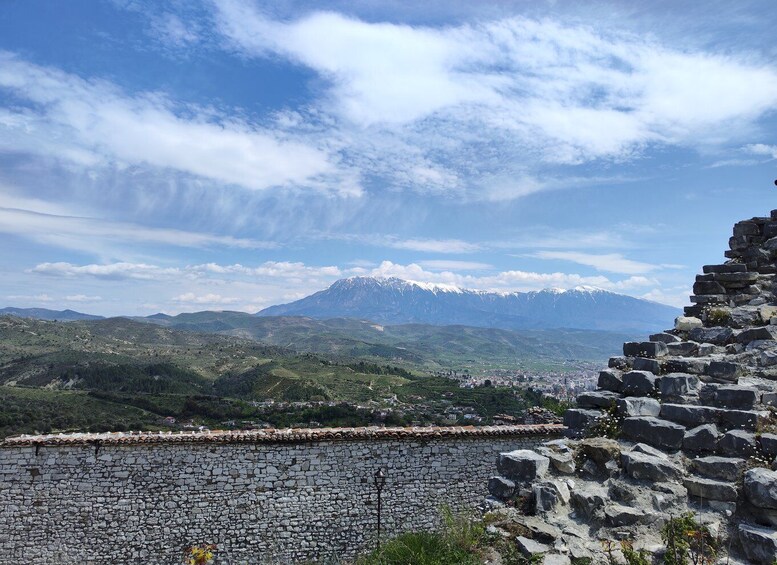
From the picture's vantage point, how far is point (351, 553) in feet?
40.2

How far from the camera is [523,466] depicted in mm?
6379

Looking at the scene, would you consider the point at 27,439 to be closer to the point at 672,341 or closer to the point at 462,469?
the point at 462,469

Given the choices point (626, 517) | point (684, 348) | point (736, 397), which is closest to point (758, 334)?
point (684, 348)

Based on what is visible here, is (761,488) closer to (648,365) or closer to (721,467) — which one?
(721,467)

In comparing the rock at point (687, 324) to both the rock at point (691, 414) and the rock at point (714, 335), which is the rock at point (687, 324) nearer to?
the rock at point (714, 335)

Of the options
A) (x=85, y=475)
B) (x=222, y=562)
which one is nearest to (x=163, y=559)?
(x=222, y=562)

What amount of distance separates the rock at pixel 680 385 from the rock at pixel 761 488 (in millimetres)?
1795

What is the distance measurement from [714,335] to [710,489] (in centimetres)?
355

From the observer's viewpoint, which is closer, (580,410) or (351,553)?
(580,410)

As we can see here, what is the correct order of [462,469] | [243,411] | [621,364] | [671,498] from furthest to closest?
[243,411], [462,469], [621,364], [671,498]

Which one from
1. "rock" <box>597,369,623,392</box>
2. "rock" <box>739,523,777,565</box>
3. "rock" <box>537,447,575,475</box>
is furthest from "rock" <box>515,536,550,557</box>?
"rock" <box>597,369,623,392</box>

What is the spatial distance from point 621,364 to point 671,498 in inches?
120

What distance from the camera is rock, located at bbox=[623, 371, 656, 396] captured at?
7.26 meters

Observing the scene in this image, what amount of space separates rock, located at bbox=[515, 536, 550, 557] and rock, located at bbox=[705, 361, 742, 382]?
390cm
